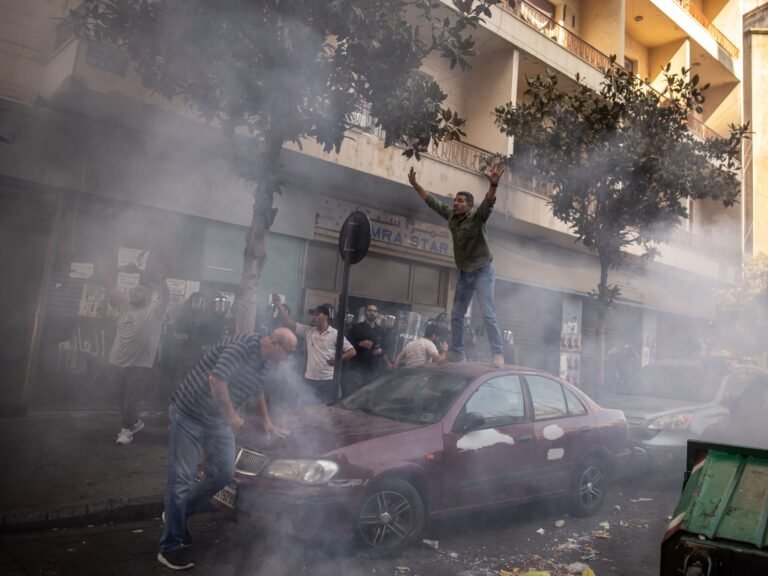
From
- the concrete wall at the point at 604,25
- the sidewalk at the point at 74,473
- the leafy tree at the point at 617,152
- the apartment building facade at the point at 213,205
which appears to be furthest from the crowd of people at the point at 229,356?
the concrete wall at the point at 604,25

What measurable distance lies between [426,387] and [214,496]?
1.57 metres

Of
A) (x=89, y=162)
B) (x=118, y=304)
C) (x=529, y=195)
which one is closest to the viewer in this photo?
(x=118, y=304)

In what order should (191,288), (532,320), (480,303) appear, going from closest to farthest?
(480,303) < (191,288) < (532,320)

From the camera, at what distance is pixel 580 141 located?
8.08m

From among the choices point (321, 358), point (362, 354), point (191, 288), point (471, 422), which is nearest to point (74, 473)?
point (321, 358)

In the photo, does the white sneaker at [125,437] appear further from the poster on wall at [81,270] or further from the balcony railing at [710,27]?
the balcony railing at [710,27]

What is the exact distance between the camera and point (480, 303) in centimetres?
510

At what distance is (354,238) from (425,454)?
2.32 metres

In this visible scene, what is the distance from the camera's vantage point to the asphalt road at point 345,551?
304 centimetres

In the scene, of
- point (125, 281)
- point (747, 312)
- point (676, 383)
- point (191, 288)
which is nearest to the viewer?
point (125, 281)

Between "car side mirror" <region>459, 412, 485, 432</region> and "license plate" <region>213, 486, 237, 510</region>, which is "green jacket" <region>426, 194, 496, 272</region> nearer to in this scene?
"car side mirror" <region>459, 412, 485, 432</region>

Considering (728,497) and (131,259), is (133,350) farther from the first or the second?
(728,497)

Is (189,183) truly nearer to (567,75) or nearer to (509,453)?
(509,453)

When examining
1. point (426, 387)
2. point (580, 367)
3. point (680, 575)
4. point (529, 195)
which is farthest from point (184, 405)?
point (580, 367)
